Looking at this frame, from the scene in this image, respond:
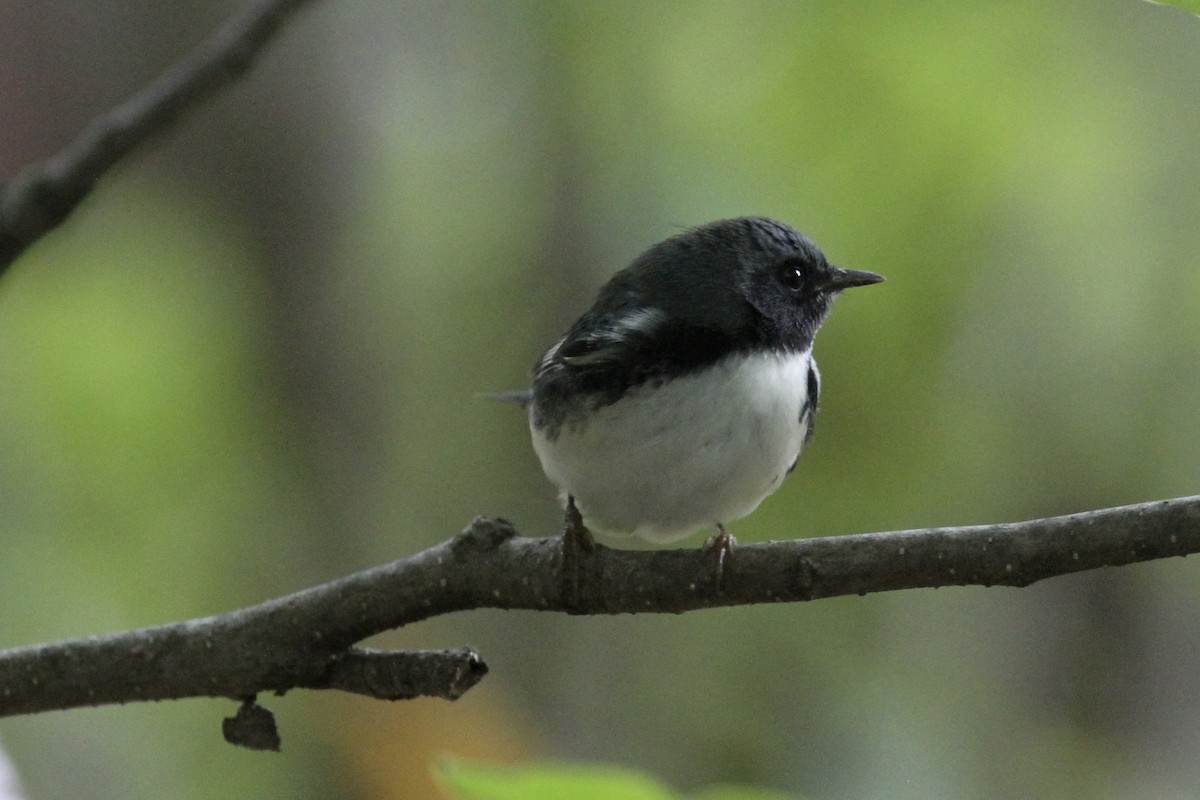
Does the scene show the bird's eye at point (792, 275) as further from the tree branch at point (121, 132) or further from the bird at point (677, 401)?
the tree branch at point (121, 132)

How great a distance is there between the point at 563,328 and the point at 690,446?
2.30 metres

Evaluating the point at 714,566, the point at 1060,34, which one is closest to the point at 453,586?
the point at 714,566

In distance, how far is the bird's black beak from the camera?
3.10 m

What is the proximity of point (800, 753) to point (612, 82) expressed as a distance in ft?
9.00

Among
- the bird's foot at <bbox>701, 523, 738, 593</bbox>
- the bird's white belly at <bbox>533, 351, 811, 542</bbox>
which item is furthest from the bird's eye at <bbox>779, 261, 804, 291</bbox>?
the bird's foot at <bbox>701, 523, 738, 593</bbox>

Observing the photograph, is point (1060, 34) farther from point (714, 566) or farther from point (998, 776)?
point (714, 566)

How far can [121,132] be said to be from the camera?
134cm

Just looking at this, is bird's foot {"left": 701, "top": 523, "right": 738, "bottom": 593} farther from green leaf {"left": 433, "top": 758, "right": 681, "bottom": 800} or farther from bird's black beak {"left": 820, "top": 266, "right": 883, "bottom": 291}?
bird's black beak {"left": 820, "top": 266, "right": 883, "bottom": 291}

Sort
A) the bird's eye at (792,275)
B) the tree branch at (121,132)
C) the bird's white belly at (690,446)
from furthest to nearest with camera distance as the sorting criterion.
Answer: the bird's eye at (792,275)
the bird's white belly at (690,446)
the tree branch at (121,132)

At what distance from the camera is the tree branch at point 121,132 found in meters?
1.31

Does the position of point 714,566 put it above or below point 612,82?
below

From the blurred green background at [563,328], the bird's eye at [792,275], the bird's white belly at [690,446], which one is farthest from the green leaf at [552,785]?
the blurred green background at [563,328]

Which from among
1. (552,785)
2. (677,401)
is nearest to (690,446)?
(677,401)

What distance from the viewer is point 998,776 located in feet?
14.2
